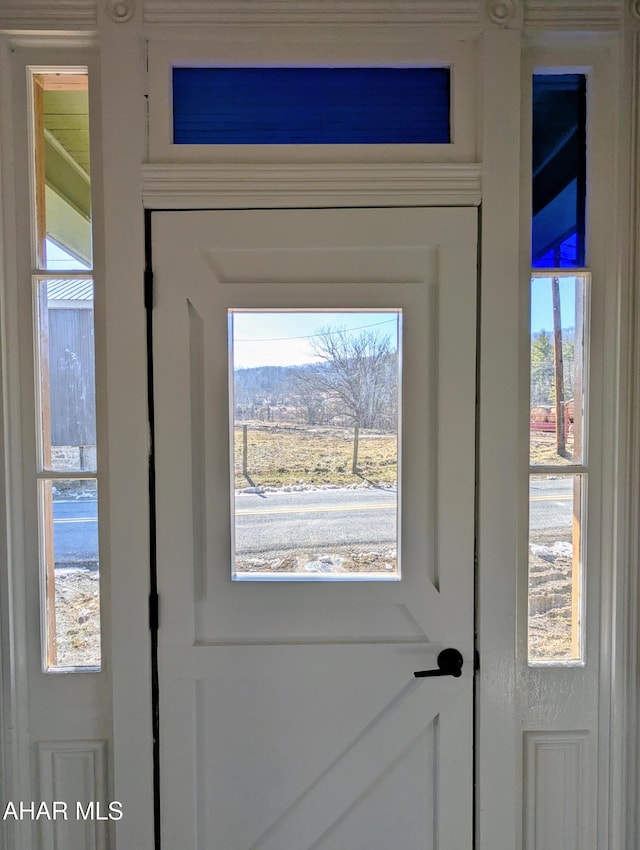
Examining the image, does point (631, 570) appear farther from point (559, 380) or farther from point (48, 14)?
point (48, 14)

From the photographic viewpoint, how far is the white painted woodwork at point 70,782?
1.20 m

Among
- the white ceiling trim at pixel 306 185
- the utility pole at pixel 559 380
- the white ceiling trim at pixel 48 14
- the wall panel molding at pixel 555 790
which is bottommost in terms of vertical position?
the wall panel molding at pixel 555 790

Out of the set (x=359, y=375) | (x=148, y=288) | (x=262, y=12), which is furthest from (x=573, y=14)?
(x=148, y=288)

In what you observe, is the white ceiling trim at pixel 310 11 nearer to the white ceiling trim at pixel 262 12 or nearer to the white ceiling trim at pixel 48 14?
the white ceiling trim at pixel 262 12

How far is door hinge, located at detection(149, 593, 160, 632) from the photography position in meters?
1.15

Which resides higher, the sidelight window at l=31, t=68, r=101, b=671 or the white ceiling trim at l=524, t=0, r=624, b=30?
the white ceiling trim at l=524, t=0, r=624, b=30

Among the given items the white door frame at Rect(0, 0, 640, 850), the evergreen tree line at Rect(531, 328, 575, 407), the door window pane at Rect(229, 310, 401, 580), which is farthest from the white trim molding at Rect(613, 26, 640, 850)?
the door window pane at Rect(229, 310, 401, 580)

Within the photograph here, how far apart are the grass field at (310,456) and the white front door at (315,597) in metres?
0.04

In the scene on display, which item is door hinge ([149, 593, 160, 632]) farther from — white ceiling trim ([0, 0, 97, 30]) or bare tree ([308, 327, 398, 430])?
white ceiling trim ([0, 0, 97, 30])

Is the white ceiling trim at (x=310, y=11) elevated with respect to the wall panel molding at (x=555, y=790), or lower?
elevated

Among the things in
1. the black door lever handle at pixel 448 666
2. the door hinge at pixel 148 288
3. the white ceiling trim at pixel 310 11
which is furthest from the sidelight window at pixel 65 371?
the black door lever handle at pixel 448 666

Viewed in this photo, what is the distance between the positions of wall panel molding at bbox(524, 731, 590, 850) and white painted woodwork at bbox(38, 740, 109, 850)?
1.14 metres

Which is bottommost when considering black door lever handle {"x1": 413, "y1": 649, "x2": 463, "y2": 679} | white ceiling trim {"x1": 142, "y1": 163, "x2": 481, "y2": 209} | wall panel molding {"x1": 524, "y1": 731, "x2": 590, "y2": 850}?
wall panel molding {"x1": 524, "y1": 731, "x2": 590, "y2": 850}

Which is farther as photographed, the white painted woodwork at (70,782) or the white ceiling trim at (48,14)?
the white painted woodwork at (70,782)
